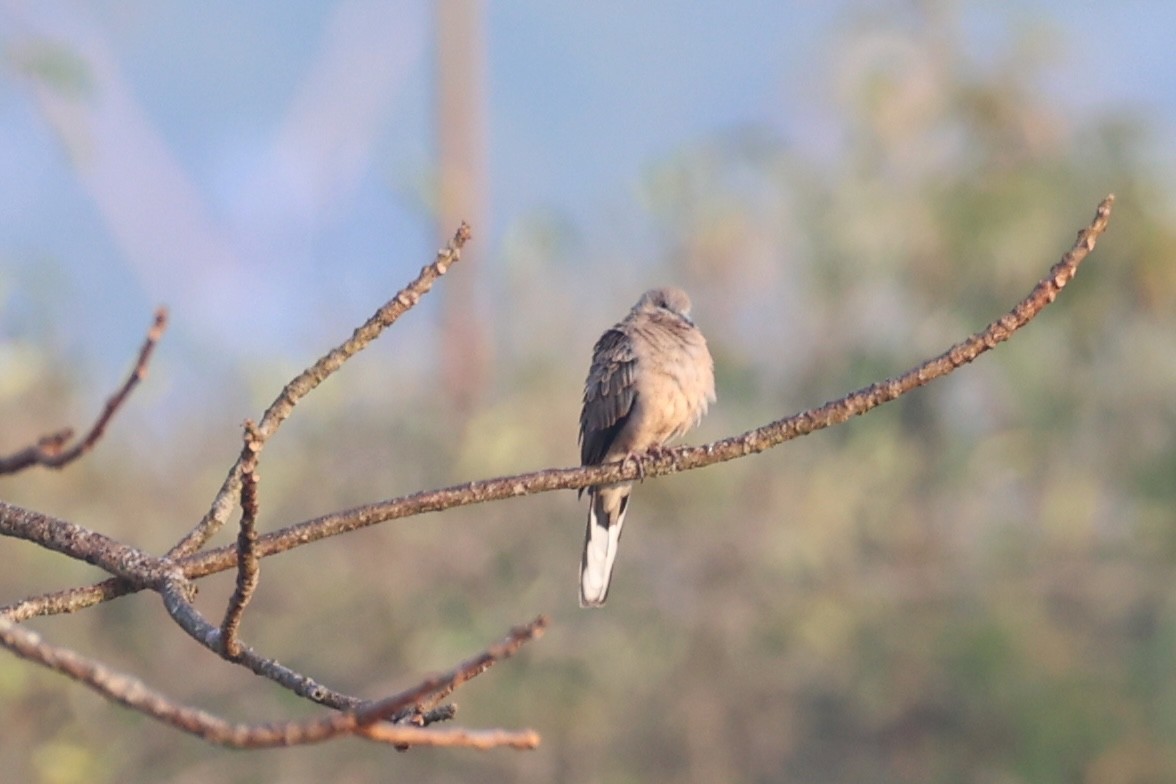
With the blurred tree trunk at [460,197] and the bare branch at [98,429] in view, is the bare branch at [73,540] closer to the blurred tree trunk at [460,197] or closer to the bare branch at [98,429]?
the bare branch at [98,429]

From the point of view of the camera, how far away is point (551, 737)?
12.2 meters

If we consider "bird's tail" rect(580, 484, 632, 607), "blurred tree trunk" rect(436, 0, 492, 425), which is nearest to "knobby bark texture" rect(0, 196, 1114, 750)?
"bird's tail" rect(580, 484, 632, 607)

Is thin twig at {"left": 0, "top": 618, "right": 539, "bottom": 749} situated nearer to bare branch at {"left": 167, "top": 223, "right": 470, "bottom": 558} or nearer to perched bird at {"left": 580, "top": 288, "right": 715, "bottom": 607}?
bare branch at {"left": 167, "top": 223, "right": 470, "bottom": 558}

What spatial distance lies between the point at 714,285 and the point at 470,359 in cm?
241

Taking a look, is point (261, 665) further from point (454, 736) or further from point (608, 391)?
point (608, 391)

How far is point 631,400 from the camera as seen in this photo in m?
5.51

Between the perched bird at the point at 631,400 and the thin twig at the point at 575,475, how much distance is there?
2.68 meters

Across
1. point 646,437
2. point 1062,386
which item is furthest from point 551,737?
point 646,437

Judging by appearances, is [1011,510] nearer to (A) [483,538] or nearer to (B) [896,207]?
(B) [896,207]

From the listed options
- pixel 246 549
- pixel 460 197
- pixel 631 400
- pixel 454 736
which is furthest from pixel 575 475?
pixel 460 197

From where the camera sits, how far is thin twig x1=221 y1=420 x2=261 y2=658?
74.7 inches

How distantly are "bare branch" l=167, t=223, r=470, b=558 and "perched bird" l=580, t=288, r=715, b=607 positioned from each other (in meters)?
2.88

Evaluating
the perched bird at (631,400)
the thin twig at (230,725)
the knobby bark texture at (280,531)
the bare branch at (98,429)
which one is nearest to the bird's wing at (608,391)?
the perched bird at (631,400)

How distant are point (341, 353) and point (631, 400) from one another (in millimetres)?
3175
